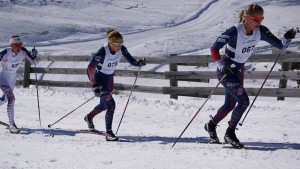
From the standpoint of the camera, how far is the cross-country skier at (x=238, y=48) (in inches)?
215

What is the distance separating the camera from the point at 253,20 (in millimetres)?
5426

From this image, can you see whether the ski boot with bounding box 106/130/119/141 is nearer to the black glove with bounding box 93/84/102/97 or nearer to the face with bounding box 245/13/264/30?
the black glove with bounding box 93/84/102/97

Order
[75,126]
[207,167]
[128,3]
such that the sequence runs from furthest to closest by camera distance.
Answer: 1. [128,3]
2. [75,126]
3. [207,167]

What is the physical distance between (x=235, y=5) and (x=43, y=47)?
73.8ft

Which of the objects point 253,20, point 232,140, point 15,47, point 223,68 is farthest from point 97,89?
point 253,20

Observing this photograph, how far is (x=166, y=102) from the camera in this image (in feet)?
36.0

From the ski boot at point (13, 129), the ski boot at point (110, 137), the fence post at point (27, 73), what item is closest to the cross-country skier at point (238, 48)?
the ski boot at point (110, 137)

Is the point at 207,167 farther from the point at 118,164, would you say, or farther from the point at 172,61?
the point at 172,61

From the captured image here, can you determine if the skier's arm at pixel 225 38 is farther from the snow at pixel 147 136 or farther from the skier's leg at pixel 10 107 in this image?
the skier's leg at pixel 10 107

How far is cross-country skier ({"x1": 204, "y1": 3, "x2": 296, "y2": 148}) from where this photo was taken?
547 centimetres

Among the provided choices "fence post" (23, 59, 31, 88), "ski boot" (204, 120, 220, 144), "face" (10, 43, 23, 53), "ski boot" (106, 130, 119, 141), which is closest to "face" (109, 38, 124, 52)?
"ski boot" (106, 130, 119, 141)

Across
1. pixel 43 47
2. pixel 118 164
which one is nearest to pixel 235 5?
pixel 43 47

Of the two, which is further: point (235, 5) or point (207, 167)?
point (235, 5)

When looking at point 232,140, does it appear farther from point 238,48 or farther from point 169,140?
point 169,140
